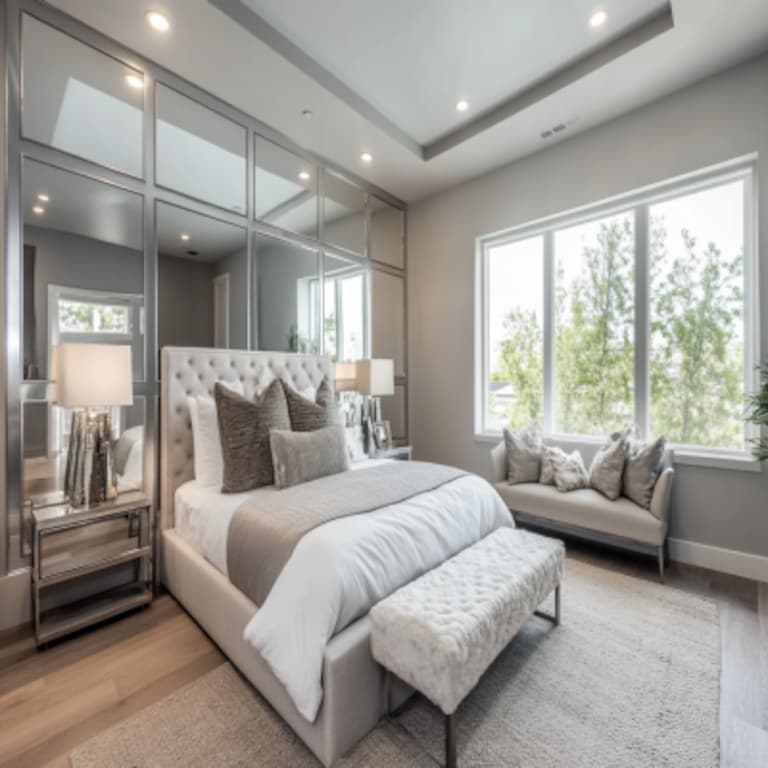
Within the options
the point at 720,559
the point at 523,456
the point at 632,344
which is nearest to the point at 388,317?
the point at 523,456

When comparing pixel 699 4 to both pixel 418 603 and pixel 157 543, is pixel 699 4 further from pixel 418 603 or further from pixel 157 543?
pixel 157 543

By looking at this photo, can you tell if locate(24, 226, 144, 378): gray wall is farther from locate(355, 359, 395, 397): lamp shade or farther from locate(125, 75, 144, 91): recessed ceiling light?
locate(355, 359, 395, 397): lamp shade

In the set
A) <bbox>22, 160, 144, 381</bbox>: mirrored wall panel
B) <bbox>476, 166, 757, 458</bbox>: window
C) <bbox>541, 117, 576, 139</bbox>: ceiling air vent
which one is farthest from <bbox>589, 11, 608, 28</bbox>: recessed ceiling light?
<bbox>22, 160, 144, 381</bbox>: mirrored wall panel

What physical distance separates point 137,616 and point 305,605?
1.51 m

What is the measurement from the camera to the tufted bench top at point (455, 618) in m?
1.30

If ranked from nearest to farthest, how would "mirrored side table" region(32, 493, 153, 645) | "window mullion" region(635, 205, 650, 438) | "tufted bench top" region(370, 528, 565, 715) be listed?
1. "tufted bench top" region(370, 528, 565, 715)
2. "mirrored side table" region(32, 493, 153, 645)
3. "window mullion" region(635, 205, 650, 438)

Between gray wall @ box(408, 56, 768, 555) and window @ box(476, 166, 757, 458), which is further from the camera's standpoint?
window @ box(476, 166, 757, 458)

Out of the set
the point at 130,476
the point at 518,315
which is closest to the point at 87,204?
the point at 130,476

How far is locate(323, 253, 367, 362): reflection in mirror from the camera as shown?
3.89m

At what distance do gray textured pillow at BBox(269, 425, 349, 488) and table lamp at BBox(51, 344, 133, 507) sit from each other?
0.87m

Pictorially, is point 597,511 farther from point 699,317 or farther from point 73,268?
point 73,268

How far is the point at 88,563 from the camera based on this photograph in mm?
2135

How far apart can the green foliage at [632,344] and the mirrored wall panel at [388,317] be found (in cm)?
125

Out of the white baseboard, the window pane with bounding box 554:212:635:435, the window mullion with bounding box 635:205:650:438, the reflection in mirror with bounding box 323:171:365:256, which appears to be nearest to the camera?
the white baseboard
